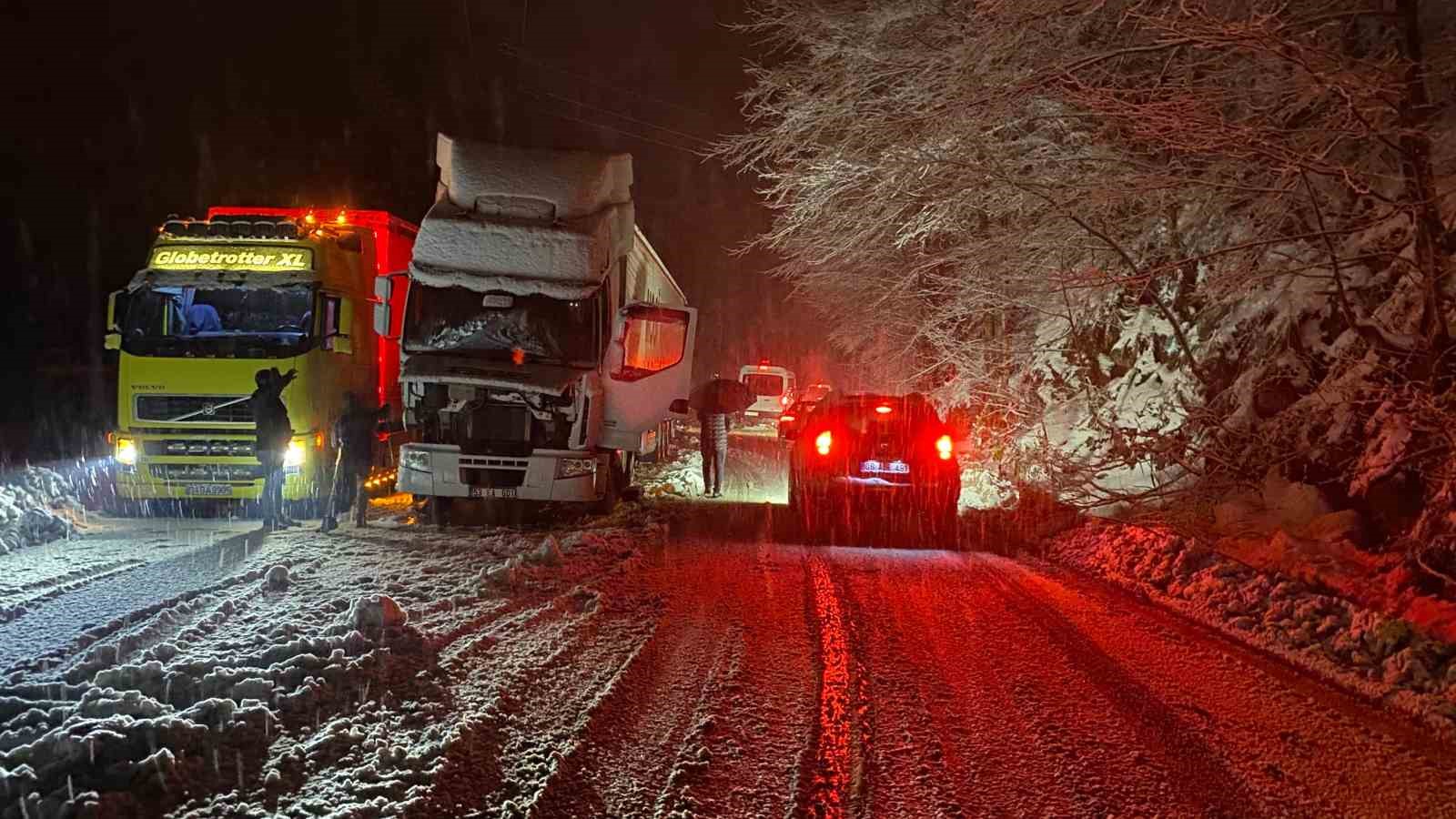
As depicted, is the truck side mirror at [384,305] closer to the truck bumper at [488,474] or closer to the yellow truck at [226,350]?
the yellow truck at [226,350]

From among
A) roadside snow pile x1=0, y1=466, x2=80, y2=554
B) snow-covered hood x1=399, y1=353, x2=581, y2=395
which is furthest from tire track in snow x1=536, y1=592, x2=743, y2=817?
roadside snow pile x1=0, y1=466, x2=80, y2=554

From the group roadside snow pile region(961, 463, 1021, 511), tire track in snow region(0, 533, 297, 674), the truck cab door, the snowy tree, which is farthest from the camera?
roadside snow pile region(961, 463, 1021, 511)

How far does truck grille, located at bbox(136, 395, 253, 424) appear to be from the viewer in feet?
37.9

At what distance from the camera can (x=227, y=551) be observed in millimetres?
9688

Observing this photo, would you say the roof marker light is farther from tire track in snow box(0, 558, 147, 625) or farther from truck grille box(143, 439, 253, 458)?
tire track in snow box(0, 558, 147, 625)

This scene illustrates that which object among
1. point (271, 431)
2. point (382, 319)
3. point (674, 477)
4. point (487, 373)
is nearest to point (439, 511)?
point (487, 373)

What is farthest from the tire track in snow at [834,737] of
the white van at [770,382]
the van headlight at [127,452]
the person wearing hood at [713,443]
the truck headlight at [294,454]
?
the white van at [770,382]

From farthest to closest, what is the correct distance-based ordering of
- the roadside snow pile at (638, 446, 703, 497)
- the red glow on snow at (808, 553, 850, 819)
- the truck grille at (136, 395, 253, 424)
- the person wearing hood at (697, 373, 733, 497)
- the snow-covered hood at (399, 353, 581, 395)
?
the roadside snow pile at (638, 446, 703, 497) → the person wearing hood at (697, 373, 733, 497) → the truck grille at (136, 395, 253, 424) → the snow-covered hood at (399, 353, 581, 395) → the red glow on snow at (808, 553, 850, 819)

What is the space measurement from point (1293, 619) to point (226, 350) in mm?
11374

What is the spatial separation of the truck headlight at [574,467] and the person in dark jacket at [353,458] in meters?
2.42

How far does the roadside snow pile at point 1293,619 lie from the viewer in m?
5.89

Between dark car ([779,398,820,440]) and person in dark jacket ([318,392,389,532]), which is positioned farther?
dark car ([779,398,820,440])

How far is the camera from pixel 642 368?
1289cm

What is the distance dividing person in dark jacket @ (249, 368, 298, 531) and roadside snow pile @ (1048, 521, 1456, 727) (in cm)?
906
